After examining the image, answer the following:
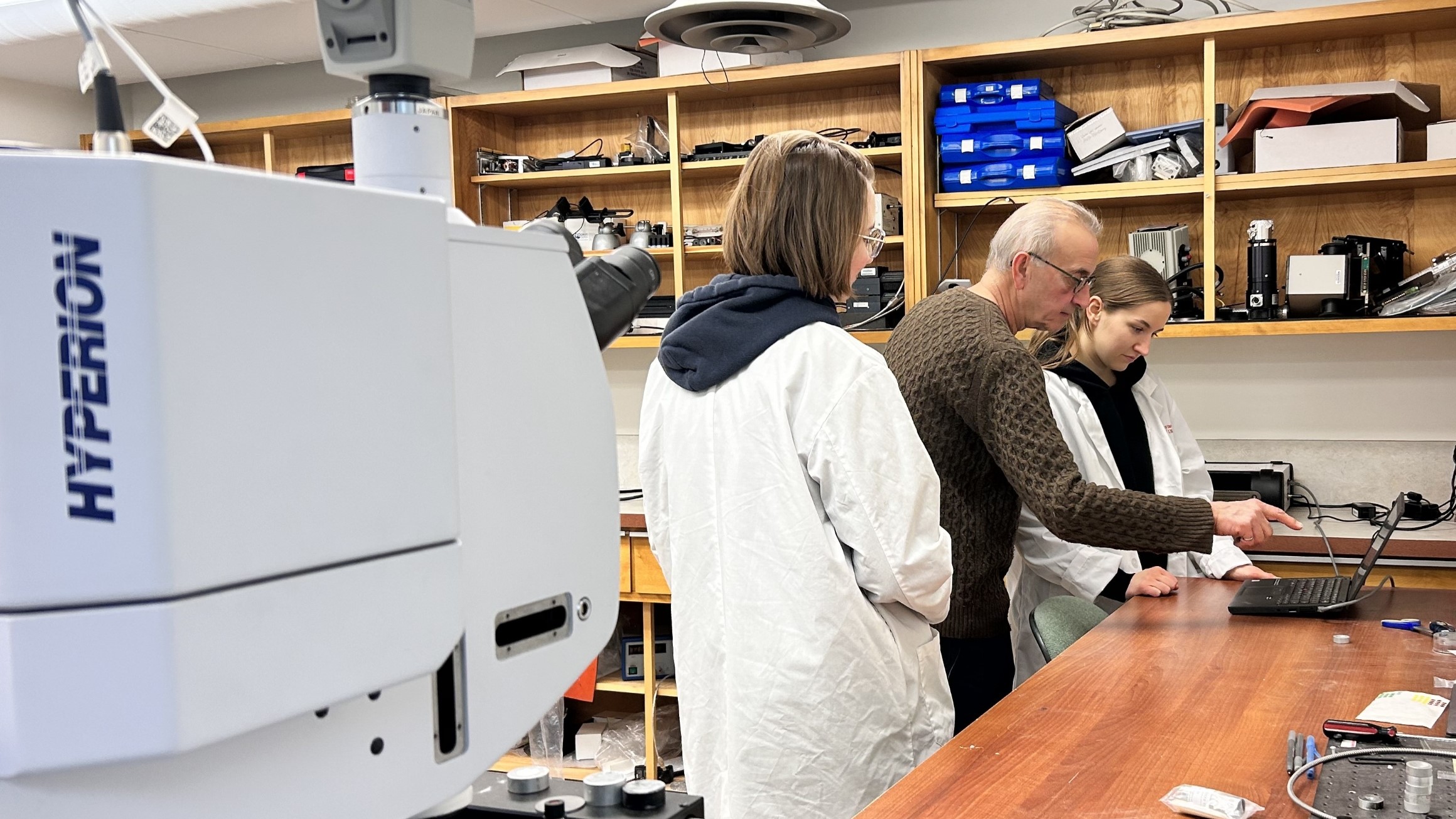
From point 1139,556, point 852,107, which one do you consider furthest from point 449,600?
point 852,107

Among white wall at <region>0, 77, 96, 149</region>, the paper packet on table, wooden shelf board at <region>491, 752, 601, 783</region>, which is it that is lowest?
wooden shelf board at <region>491, 752, 601, 783</region>

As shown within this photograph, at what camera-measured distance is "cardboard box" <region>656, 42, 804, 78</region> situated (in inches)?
154

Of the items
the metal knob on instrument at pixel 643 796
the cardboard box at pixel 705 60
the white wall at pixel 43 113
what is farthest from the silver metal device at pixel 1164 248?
the white wall at pixel 43 113

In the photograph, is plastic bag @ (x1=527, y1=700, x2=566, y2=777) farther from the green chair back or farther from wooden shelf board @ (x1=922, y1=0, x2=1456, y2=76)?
wooden shelf board @ (x1=922, y1=0, x2=1456, y2=76)

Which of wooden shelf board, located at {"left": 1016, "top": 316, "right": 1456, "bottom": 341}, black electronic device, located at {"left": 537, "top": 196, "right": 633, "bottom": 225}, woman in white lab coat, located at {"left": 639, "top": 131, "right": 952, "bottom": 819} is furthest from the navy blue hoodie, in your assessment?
black electronic device, located at {"left": 537, "top": 196, "right": 633, "bottom": 225}

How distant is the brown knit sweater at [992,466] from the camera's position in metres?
1.84

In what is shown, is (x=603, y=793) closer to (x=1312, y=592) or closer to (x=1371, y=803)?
(x=1371, y=803)

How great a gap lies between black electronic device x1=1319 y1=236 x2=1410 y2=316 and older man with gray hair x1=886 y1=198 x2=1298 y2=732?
1.47 m

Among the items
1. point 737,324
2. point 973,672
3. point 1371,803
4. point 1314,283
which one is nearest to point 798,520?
point 737,324

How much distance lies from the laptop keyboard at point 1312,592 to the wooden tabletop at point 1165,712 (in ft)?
0.13

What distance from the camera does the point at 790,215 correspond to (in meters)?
1.70

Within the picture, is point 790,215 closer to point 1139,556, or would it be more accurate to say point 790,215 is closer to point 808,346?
point 808,346

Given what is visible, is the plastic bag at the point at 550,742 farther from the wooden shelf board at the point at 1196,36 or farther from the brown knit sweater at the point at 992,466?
the wooden shelf board at the point at 1196,36

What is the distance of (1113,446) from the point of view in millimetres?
2629
